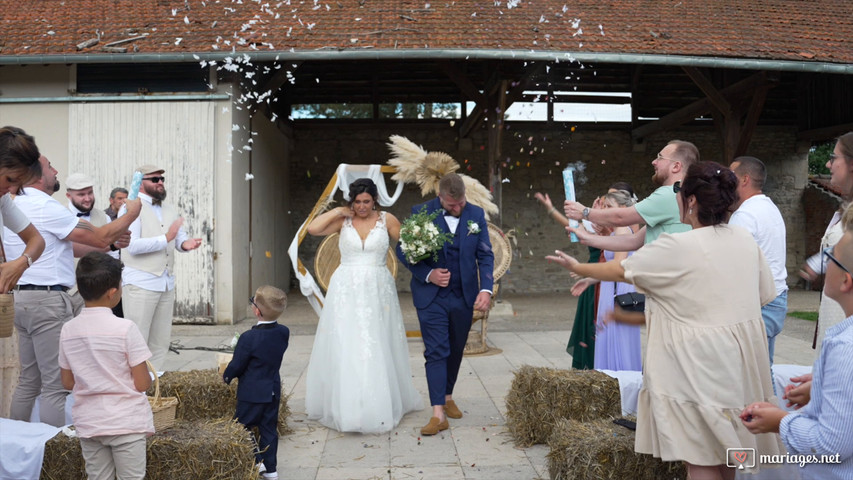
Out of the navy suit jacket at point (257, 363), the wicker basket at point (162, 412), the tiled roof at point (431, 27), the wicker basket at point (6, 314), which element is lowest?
the wicker basket at point (162, 412)

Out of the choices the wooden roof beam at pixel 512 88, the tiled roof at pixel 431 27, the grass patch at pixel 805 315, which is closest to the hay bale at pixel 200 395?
the tiled roof at pixel 431 27

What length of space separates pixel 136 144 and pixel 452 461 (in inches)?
339

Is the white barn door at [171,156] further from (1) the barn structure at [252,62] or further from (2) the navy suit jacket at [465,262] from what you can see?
(2) the navy suit jacket at [465,262]

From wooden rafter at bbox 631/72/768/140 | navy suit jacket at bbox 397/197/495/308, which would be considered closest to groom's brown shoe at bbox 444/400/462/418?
navy suit jacket at bbox 397/197/495/308

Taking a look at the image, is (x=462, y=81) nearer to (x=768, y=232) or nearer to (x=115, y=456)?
(x=768, y=232)

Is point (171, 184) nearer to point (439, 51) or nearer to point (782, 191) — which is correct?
point (439, 51)

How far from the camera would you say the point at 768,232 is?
4.25 metres

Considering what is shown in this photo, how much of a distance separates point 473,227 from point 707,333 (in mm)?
2691

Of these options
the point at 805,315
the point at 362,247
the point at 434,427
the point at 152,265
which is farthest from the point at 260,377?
the point at 805,315

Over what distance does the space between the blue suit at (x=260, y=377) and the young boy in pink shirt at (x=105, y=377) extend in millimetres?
803

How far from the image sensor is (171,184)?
10906 mm

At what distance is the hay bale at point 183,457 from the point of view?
3.55 meters

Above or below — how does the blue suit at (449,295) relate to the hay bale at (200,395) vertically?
above

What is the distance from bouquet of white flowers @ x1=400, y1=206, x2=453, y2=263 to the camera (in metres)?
5.21
